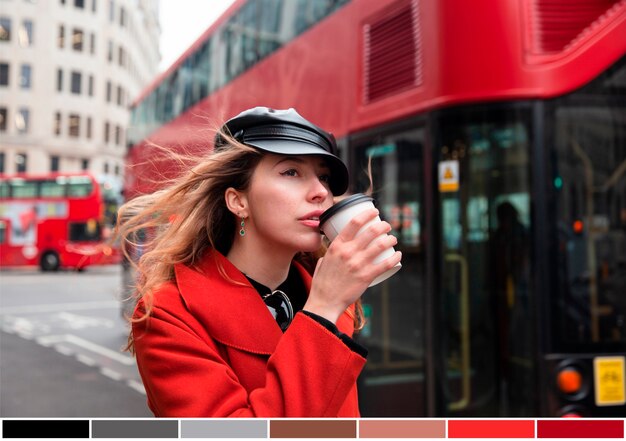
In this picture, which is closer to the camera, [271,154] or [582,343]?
[271,154]

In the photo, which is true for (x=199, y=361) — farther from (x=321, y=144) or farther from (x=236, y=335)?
(x=321, y=144)

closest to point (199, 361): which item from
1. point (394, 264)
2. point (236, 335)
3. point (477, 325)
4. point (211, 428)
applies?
point (236, 335)

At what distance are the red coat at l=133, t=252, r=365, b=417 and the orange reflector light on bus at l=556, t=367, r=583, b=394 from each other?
163 cm

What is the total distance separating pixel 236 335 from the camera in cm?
98

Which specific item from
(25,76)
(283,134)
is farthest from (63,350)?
(283,134)

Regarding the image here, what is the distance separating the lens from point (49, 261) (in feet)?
22.1

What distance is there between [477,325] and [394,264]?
175 centimetres

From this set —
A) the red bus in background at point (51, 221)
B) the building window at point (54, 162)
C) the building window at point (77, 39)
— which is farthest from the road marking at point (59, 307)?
the building window at point (77, 39)

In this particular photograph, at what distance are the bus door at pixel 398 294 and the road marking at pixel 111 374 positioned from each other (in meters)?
3.47

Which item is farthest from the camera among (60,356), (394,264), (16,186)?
(60,356)

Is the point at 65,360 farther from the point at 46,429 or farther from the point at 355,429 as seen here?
the point at 355,429

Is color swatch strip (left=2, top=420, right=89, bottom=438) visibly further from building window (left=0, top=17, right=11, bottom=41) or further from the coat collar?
building window (left=0, top=17, right=11, bottom=41)

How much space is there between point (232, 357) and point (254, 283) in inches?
6.0

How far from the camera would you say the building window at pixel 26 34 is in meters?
2.19
